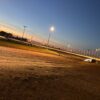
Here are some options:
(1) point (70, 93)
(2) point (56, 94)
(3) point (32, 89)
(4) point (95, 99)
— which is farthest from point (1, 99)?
(4) point (95, 99)

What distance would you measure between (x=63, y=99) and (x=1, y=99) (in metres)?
2.48

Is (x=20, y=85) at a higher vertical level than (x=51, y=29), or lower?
lower

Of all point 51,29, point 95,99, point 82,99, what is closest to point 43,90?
point 82,99

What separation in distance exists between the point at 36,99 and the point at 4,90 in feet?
4.20

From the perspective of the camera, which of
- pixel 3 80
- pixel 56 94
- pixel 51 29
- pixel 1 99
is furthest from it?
pixel 51 29

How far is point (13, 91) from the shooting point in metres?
6.64

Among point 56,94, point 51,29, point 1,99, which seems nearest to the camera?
point 1,99

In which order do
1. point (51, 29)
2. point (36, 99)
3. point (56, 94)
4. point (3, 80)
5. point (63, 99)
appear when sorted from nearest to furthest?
point (36, 99) < point (63, 99) < point (56, 94) < point (3, 80) < point (51, 29)

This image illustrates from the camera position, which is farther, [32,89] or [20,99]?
[32,89]

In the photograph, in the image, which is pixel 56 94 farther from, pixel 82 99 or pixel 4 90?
pixel 4 90

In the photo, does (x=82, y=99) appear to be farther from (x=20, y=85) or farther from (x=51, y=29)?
(x=51, y=29)

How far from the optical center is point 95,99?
7762mm

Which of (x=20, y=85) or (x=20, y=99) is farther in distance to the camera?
(x=20, y=85)

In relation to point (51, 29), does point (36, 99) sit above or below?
below
